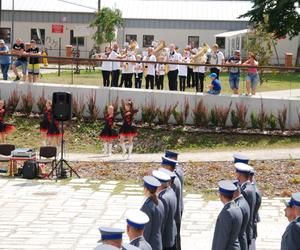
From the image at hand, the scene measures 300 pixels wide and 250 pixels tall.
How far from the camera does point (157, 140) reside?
24234 millimetres

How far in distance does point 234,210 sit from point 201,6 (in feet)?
177

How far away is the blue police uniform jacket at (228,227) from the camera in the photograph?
10.1 metres

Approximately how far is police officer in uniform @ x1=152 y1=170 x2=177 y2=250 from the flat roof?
47552 mm

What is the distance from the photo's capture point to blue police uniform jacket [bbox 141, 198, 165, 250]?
10.2 m

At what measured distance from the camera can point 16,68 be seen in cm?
2672

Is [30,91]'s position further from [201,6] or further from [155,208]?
[201,6]

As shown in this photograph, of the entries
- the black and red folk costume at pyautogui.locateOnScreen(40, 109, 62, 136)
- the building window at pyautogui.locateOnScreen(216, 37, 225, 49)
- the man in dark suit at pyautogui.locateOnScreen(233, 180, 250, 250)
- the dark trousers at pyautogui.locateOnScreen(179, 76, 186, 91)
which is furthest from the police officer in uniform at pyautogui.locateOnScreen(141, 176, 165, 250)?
the building window at pyautogui.locateOnScreen(216, 37, 225, 49)

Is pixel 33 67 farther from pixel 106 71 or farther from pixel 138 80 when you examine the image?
pixel 138 80

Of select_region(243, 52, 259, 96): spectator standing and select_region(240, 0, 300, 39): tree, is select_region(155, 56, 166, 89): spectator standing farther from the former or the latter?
select_region(240, 0, 300, 39): tree

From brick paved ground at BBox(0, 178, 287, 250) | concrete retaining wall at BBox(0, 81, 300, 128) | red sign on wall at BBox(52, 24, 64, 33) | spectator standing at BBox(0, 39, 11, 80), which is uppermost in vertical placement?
Result: red sign on wall at BBox(52, 24, 64, 33)

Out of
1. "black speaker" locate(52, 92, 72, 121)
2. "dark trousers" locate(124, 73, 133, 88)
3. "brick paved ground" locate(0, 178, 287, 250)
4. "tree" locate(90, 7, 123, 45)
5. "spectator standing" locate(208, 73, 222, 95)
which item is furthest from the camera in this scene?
"tree" locate(90, 7, 123, 45)

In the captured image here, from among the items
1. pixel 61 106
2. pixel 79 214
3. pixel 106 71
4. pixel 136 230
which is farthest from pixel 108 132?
pixel 136 230

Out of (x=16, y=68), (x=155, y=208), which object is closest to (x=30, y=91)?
(x=16, y=68)

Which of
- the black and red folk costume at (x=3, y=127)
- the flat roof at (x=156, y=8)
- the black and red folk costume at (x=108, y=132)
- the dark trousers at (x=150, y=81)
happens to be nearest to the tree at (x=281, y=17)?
the flat roof at (x=156, y=8)
